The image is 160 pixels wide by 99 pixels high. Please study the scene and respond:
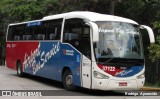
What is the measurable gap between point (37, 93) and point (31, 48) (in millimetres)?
6255

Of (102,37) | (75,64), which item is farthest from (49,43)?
(102,37)

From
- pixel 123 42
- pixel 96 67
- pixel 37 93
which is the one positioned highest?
pixel 123 42

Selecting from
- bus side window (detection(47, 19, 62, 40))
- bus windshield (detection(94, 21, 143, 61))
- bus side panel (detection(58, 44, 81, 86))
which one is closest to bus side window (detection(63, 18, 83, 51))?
bus side panel (detection(58, 44, 81, 86))

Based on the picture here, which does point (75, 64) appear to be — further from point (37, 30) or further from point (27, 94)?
point (37, 30)

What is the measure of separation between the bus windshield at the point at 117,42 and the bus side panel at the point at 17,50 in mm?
6447

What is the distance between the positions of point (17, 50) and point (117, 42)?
10181 mm

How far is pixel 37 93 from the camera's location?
1499 cm

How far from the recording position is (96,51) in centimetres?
Result: 1420

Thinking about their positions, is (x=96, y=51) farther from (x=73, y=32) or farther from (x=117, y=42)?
(x=73, y=32)

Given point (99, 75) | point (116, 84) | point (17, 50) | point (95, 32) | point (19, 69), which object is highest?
point (95, 32)

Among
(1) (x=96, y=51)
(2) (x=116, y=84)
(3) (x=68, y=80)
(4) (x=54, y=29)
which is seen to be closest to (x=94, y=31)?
(1) (x=96, y=51)

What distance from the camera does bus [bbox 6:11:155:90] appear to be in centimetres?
1416

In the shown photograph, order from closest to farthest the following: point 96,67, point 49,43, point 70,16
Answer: point 96,67
point 70,16
point 49,43

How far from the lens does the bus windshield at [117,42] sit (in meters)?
14.2
